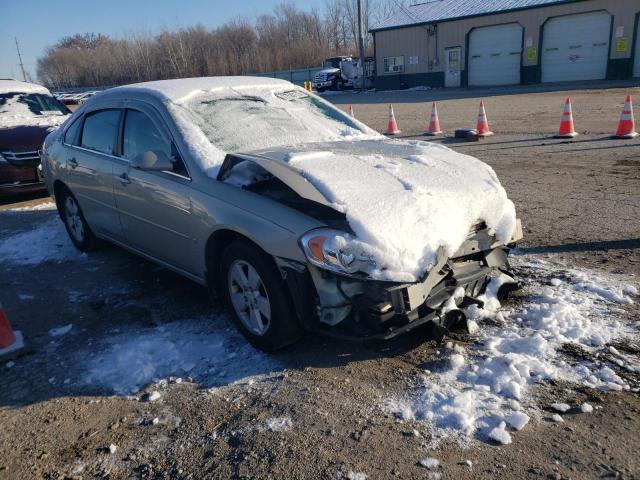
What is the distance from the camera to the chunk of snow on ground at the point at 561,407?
8.77 ft

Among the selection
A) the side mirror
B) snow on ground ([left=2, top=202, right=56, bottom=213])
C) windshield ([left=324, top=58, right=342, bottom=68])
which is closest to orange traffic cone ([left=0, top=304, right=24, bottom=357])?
the side mirror

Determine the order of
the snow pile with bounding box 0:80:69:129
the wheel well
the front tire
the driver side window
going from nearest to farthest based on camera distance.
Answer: the front tire
the wheel well
the driver side window
the snow pile with bounding box 0:80:69:129

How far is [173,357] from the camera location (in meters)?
3.49

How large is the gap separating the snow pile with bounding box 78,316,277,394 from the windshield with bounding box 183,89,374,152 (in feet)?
4.54

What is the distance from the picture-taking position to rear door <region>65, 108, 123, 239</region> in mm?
4707

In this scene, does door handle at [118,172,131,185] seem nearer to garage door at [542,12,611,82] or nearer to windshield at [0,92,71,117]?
windshield at [0,92,71,117]

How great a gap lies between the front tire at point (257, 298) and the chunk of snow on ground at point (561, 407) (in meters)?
1.48

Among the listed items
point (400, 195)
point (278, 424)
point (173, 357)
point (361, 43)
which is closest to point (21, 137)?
point (173, 357)

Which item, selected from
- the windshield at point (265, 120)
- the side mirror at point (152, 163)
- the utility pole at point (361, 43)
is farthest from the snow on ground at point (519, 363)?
the utility pole at point (361, 43)

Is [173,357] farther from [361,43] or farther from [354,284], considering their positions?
[361,43]

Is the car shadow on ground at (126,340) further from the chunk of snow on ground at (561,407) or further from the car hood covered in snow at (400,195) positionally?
the chunk of snow on ground at (561,407)

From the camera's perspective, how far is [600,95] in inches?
786

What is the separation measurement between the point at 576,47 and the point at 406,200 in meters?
29.5

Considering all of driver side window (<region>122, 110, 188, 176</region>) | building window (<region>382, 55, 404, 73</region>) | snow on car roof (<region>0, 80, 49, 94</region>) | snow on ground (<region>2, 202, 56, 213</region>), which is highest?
building window (<region>382, 55, 404, 73</region>)
